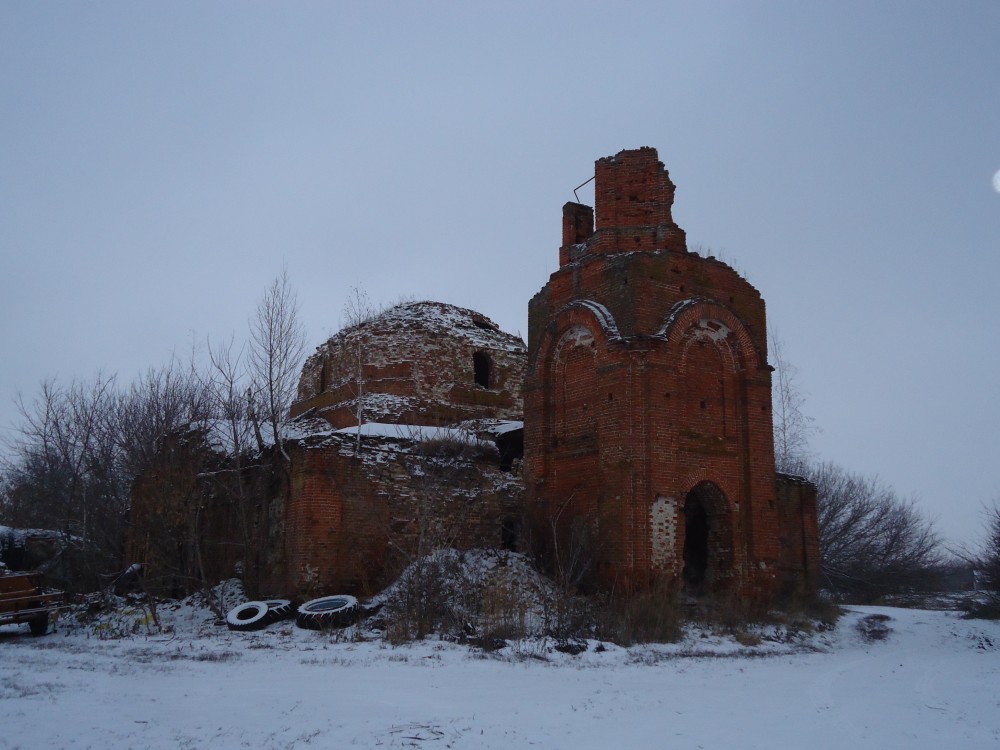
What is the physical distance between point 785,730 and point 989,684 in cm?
569

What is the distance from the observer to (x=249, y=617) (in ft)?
45.2

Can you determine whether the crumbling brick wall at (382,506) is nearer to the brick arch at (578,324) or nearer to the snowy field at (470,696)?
the snowy field at (470,696)

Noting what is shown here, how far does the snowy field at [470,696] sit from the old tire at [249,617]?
1.38 ft

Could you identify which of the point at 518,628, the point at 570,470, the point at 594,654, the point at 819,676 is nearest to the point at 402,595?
the point at 518,628

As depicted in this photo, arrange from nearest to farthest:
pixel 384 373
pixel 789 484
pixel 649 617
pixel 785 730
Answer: pixel 785 730 < pixel 649 617 < pixel 789 484 < pixel 384 373

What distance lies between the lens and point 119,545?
1911 centimetres

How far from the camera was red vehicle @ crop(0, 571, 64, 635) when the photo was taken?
Result: 1327 centimetres

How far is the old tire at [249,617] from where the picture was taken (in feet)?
44.6

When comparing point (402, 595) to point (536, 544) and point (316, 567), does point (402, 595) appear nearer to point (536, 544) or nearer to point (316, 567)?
point (316, 567)

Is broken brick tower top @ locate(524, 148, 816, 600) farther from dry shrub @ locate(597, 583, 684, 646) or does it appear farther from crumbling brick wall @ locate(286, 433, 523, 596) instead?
crumbling brick wall @ locate(286, 433, 523, 596)

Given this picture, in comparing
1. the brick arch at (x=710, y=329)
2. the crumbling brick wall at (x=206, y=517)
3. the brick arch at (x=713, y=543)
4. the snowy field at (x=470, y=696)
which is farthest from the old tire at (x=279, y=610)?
the brick arch at (x=710, y=329)

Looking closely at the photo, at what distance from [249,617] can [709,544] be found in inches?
361

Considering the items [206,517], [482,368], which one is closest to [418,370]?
[482,368]

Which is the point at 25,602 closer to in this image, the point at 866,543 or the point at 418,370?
the point at 418,370
